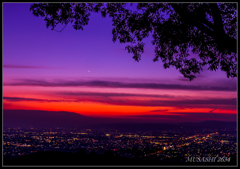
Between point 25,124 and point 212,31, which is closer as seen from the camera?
point 212,31

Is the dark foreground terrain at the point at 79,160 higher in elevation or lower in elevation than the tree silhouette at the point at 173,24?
lower

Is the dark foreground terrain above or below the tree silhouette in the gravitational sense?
below

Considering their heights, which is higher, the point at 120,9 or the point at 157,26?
the point at 120,9

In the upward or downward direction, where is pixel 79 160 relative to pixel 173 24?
downward

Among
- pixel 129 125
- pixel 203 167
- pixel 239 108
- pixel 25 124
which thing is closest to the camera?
pixel 203 167

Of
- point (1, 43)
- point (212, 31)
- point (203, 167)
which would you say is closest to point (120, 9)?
point (212, 31)

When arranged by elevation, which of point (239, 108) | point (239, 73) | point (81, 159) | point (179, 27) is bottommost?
point (81, 159)

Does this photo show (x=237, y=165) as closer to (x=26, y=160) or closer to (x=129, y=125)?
(x=26, y=160)

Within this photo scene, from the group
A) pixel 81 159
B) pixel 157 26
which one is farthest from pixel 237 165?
pixel 157 26

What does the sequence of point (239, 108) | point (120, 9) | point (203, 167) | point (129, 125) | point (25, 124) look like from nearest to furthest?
1. point (203, 167)
2. point (239, 108)
3. point (120, 9)
4. point (25, 124)
5. point (129, 125)

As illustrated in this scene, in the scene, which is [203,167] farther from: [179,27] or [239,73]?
[179,27]
